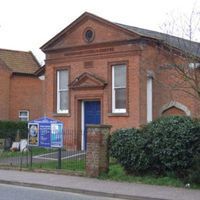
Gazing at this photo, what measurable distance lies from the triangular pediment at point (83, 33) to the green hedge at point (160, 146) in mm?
8380

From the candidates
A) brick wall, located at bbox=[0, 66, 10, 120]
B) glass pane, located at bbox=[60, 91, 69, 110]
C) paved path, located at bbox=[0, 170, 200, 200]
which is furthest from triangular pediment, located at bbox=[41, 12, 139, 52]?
brick wall, located at bbox=[0, 66, 10, 120]

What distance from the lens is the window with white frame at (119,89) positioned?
87.2 ft

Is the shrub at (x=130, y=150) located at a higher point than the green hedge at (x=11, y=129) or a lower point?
lower

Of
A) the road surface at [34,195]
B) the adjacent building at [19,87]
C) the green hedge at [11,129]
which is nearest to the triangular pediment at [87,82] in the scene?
the green hedge at [11,129]

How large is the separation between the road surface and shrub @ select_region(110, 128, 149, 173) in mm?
2825

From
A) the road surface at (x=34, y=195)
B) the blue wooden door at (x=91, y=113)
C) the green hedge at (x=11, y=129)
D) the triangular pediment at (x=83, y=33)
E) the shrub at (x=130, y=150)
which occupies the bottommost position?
the road surface at (x=34, y=195)

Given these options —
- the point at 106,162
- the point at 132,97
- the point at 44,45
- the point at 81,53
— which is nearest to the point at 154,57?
A: the point at 132,97

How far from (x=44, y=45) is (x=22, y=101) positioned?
1391 cm

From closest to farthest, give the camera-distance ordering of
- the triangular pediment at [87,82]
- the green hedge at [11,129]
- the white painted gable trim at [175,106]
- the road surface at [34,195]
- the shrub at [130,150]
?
the road surface at [34,195] → the shrub at [130,150] → the white painted gable trim at [175,106] → the triangular pediment at [87,82] → the green hedge at [11,129]

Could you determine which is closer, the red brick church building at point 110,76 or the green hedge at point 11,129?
the red brick church building at point 110,76

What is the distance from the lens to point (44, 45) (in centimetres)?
2988

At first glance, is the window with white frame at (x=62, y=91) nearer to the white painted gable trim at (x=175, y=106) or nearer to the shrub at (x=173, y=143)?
the white painted gable trim at (x=175, y=106)

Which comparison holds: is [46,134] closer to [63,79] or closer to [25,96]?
[63,79]

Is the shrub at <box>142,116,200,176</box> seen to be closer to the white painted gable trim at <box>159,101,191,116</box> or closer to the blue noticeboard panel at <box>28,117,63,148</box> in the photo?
the blue noticeboard panel at <box>28,117,63,148</box>
